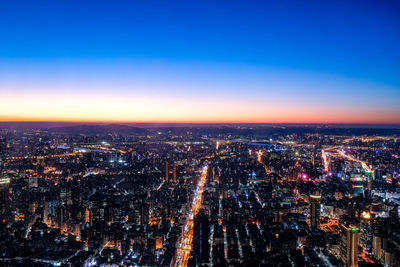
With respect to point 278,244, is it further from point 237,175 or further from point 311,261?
point 237,175

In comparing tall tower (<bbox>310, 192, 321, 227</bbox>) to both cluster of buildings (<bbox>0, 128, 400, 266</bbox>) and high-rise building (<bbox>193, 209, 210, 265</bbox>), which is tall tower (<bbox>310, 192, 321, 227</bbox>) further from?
high-rise building (<bbox>193, 209, 210, 265</bbox>)


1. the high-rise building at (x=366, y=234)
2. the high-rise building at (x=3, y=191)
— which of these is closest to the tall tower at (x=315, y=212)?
the high-rise building at (x=366, y=234)

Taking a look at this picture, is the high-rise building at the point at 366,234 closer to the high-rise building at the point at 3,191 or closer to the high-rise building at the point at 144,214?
the high-rise building at the point at 144,214

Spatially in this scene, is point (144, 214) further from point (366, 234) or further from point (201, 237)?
point (366, 234)

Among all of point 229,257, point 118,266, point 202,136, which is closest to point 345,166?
point 229,257

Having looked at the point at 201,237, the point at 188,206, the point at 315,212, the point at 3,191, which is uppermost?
the point at 3,191

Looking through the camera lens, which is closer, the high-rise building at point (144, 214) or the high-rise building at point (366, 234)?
the high-rise building at point (366, 234)

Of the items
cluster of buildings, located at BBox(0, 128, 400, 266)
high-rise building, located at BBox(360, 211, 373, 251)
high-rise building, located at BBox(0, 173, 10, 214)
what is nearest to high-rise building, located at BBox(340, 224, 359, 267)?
cluster of buildings, located at BBox(0, 128, 400, 266)

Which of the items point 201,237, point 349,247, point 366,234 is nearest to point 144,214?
point 201,237
